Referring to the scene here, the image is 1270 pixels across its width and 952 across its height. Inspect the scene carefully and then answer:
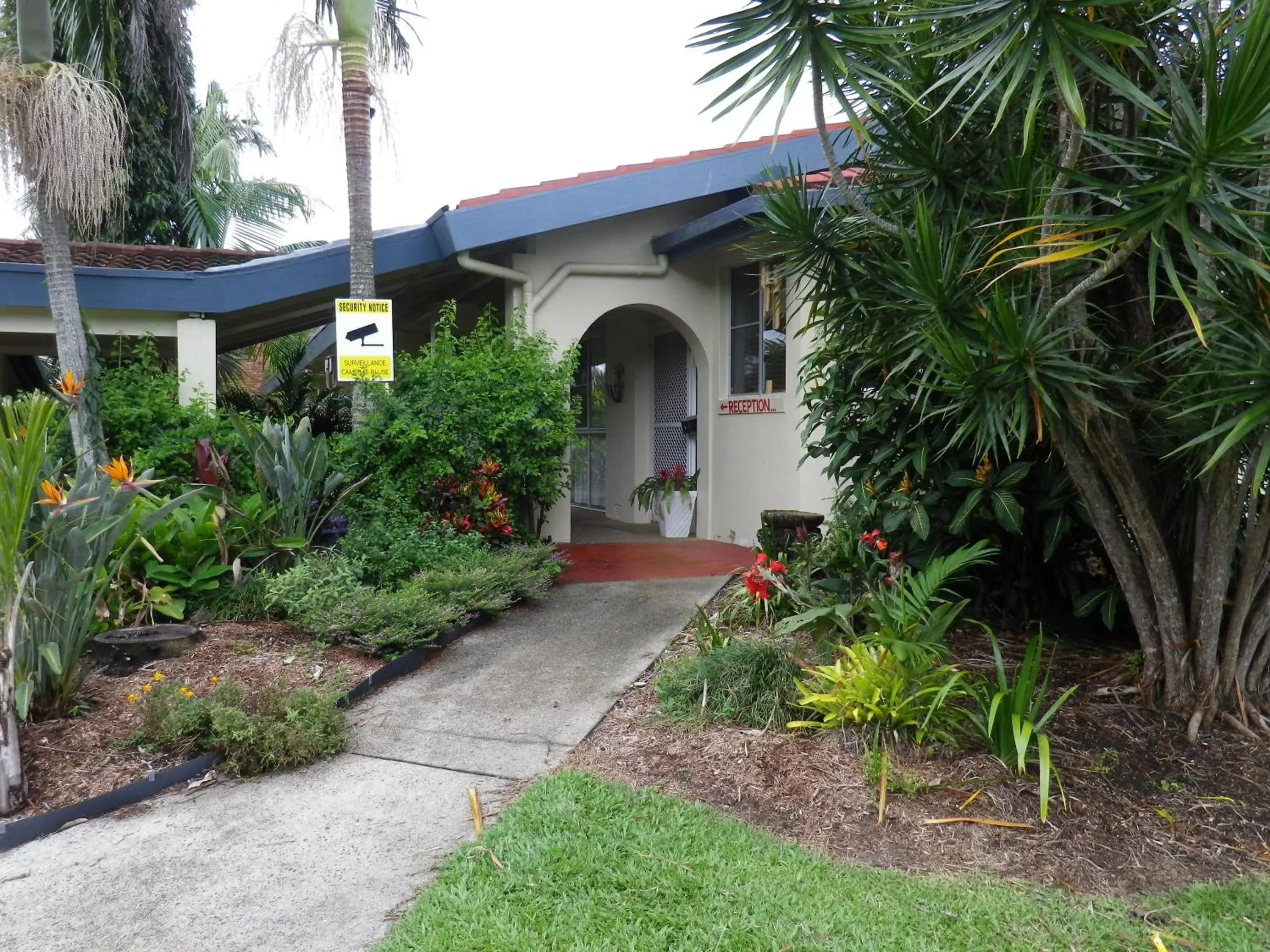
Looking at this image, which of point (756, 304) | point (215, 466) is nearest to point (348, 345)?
point (215, 466)

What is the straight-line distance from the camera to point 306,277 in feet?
27.9

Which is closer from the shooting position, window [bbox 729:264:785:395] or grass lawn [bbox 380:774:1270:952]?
grass lawn [bbox 380:774:1270:952]

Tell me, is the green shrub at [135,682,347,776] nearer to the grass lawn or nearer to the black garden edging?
the black garden edging

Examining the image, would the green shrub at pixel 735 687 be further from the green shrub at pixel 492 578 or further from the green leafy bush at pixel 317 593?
the green leafy bush at pixel 317 593

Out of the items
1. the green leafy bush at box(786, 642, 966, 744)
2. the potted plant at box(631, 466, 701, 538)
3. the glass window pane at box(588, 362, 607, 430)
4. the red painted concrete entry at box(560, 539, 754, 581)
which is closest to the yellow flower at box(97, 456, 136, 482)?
the red painted concrete entry at box(560, 539, 754, 581)

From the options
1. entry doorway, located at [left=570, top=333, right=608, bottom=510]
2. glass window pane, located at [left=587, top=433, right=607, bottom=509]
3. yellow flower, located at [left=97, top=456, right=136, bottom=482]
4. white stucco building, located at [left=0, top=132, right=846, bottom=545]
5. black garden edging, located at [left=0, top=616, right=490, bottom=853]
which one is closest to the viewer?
black garden edging, located at [left=0, top=616, right=490, bottom=853]

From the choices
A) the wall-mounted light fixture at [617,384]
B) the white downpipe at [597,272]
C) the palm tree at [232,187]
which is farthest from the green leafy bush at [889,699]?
the palm tree at [232,187]

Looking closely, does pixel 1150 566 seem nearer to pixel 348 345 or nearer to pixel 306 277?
pixel 348 345

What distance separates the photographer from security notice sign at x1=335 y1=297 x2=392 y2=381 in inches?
275

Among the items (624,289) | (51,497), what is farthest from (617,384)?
(51,497)

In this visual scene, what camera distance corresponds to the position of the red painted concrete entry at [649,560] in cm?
799

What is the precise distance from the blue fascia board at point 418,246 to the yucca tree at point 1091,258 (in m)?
3.50

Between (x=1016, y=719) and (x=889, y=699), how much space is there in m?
0.52

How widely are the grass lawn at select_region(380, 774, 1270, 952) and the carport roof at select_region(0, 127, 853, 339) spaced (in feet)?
19.4
